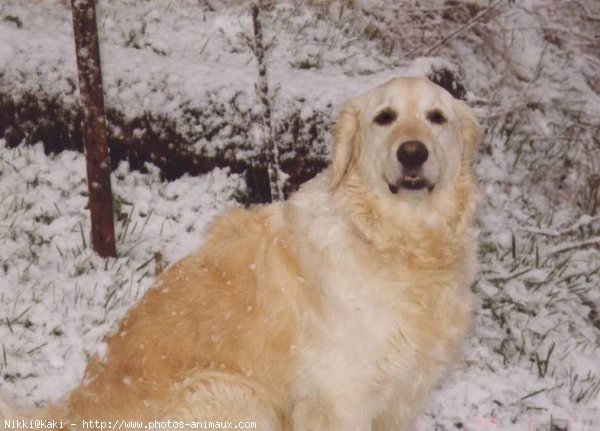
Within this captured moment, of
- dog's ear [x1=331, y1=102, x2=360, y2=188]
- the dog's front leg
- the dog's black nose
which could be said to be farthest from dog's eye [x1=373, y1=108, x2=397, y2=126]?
the dog's front leg

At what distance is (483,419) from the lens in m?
4.07

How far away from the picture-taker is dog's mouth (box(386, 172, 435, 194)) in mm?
3148

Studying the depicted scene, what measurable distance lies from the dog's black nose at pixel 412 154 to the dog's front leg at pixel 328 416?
0.96m

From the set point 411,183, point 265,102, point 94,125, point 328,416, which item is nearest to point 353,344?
point 328,416

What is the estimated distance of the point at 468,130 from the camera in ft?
11.5

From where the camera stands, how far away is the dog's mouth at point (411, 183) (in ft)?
10.3

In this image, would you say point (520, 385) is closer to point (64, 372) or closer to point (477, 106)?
point (64, 372)

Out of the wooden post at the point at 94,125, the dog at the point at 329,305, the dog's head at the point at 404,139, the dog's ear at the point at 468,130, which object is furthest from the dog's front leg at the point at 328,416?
the wooden post at the point at 94,125

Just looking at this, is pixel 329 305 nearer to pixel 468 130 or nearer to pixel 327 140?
pixel 468 130

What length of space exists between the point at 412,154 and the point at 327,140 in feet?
7.68

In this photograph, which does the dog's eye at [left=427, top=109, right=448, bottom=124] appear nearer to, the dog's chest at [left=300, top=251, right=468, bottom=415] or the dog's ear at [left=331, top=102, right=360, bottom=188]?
the dog's ear at [left=331, top=102, right=360, bottom=188]

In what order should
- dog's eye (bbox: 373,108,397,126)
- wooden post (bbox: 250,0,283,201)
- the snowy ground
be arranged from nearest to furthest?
dog's eye (bbox: 373,108,397,126), the snowy ground, wooden post (bbox: 250,0,283,201)

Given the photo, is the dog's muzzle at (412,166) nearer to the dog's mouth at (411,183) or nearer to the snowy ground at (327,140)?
the dog's mouth at (411,183)

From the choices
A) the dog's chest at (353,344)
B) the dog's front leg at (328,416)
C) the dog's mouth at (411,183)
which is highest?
the dog's mouth at (411,183)
